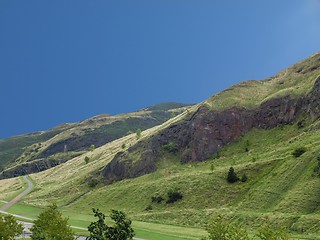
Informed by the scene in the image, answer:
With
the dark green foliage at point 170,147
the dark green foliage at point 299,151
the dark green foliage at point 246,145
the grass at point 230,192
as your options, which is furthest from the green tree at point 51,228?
the dark green foliage at point 170,147

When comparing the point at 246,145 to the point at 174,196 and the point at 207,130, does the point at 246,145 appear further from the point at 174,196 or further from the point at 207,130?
the point at 174,196

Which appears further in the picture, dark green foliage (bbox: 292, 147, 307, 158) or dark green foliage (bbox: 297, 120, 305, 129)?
dark green foliage (bbox: 297, 120, 305, 129)

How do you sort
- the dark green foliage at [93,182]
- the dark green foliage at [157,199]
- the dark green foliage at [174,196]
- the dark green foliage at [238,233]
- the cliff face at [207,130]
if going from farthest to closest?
the dark green foliage at [93,182] < the cliff face at [207,130] < the dark green foliage at [157,199] < the dark green foliage at [174,196] < the dark green foliage at [238,233]

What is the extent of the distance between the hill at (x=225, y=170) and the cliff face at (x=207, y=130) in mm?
303

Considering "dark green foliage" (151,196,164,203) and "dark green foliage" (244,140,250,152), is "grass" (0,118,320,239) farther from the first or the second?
"dark green foliage" (151,196,164,203)

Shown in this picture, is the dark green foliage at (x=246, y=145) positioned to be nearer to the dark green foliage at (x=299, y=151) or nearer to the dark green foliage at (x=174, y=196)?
the dark green foliage at (x=299, y=151)

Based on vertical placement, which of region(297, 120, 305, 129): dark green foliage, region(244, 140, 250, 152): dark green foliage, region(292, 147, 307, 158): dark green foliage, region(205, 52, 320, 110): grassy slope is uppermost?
region(205, 52, 320, 110): grassy slope

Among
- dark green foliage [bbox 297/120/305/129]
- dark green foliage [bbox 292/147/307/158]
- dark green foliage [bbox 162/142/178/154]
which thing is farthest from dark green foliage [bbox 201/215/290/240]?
dark green foliage [bbox 162/142/178/154]

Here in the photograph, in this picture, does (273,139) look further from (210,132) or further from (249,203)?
(249,203)

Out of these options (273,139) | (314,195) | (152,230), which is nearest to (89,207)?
(152,230)

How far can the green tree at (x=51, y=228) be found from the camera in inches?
1752

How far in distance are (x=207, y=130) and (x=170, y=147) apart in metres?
13.9

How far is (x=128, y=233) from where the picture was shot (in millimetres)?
45062

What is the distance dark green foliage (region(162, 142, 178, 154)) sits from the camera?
112625mm
